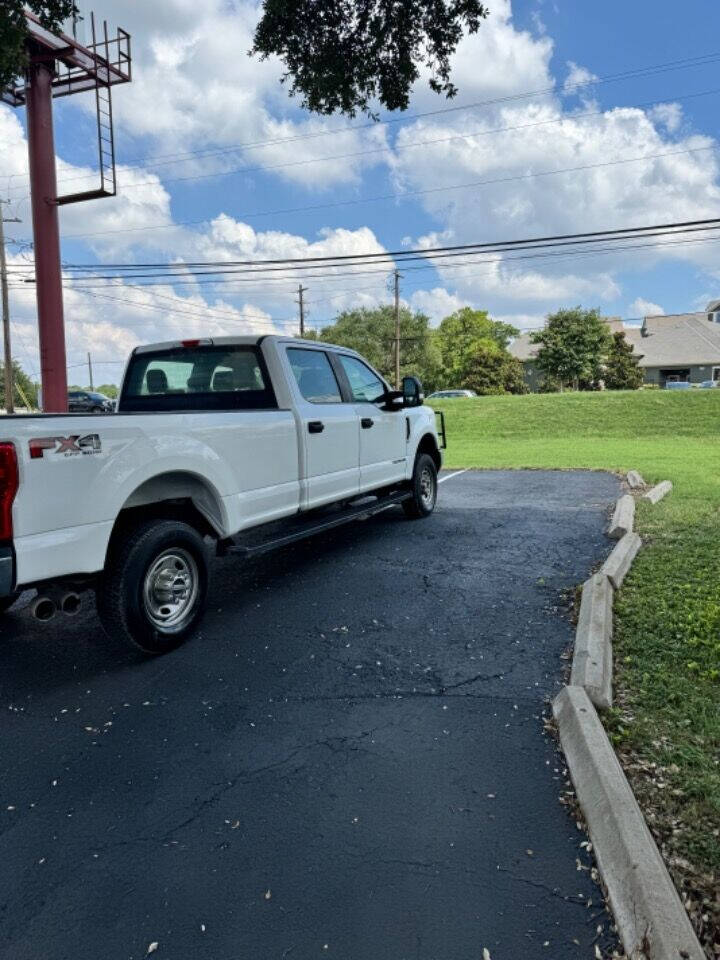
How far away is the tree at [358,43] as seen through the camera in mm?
6840

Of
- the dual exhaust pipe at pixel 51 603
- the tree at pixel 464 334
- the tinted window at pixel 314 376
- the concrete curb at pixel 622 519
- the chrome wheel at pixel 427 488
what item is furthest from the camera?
the tree at pixel 464 334

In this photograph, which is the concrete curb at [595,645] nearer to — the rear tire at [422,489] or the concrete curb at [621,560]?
the concrete curb at [621,560]

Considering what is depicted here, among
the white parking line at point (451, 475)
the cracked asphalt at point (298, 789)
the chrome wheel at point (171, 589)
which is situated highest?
the chrome wheel at point (171, 589)

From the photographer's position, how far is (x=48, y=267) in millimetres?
14023

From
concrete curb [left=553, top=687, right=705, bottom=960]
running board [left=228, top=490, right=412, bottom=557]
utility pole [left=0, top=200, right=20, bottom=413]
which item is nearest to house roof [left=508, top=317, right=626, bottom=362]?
utility pole [left=0, top=200, right=20, bottom=413]

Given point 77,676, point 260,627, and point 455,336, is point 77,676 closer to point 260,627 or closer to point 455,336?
point 260,627

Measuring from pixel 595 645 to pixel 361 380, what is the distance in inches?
157

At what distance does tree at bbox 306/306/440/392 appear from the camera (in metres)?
58.3

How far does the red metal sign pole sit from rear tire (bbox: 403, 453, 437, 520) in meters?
9.38

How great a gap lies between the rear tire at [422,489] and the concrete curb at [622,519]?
2.24m

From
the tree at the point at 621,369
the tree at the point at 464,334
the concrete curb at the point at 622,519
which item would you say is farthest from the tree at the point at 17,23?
the tree at the point at 464,334

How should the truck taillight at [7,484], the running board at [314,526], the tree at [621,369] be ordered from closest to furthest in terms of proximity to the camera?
the truck taillight at [7,484]
the running board at [314,526]
the tree at [621,369]

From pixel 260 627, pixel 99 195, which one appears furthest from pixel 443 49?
pixel 99 195

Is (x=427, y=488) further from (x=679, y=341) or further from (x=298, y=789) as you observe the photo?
(x=679, y=341)
